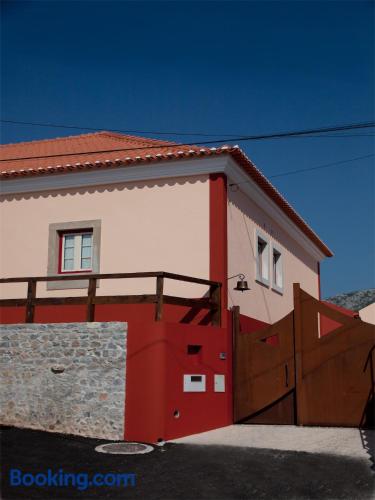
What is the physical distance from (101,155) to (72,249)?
8.28ft

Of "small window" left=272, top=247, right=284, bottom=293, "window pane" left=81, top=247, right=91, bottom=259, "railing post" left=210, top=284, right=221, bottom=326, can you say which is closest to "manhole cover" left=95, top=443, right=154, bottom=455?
"railing post" left=210, top=284, right=221, bottom=326

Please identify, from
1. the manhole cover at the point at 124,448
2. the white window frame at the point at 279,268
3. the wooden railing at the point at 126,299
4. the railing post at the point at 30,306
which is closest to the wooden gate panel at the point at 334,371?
the wooden railing at the point at 126,299

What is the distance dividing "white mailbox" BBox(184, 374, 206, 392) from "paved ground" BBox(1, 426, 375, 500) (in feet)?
3.11

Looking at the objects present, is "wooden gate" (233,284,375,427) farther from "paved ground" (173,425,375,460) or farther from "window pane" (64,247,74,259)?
"window pane" (64,247,74,259)

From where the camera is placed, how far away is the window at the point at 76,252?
14.4 metres

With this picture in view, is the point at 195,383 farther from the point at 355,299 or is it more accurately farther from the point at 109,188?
the point at 355,299

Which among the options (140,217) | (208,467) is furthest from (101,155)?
(208,467)

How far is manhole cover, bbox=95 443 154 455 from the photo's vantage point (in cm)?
964

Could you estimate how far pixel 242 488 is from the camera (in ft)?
25.3

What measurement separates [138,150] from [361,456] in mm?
8794

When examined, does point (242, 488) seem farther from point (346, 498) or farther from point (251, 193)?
point (251, 193)

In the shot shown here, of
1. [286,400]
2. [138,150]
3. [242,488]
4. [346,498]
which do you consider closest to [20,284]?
[138,150]

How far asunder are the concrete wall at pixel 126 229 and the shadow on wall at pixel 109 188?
22mm

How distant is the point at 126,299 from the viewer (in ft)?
37.9
